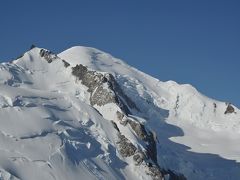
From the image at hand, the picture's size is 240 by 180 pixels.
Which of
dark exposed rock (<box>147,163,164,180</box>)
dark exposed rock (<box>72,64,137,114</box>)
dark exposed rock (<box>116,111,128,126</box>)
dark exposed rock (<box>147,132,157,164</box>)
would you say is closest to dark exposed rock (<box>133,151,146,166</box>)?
dark exposed rock (<box>147,163,164,180</box>)

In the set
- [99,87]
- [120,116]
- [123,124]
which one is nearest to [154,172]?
[123,124]

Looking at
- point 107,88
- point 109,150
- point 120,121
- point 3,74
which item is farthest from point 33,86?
point 109,150

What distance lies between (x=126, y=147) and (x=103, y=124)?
224 inches

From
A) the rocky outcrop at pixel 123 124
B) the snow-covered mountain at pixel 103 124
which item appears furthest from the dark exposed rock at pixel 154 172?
the snow-covered mountain at pixel 103 124

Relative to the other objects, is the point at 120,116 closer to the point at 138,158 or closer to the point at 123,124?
the point at 123,124

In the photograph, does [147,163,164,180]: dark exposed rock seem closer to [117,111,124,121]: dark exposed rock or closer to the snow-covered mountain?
the snow-covered mountain

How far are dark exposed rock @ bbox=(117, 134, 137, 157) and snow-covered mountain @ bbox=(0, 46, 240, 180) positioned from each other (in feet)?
0.50

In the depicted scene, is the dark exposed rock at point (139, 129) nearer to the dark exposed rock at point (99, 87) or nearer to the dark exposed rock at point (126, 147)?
the dark exposed rock at point (126, 147)

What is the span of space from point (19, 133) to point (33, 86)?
107 ft

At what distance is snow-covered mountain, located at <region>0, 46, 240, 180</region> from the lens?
84.7m

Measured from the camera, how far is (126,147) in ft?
316

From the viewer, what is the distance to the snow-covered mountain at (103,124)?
278 feet

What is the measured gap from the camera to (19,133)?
85062 millimetres

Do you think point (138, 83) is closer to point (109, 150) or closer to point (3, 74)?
point (3, 74)
